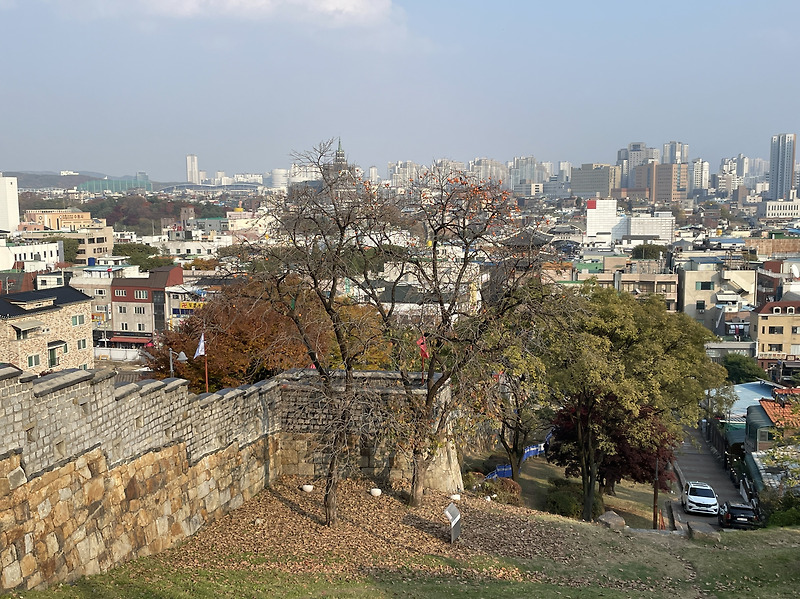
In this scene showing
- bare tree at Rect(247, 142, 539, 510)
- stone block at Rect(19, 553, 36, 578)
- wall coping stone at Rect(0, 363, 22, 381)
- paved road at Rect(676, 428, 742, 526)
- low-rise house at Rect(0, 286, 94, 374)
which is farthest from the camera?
low-rise house at Rect(0, 286, 94, 374)

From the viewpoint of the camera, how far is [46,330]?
37625 mm

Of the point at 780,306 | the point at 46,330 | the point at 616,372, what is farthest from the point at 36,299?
the point at 780,306

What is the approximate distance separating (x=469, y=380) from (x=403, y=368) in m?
1.22

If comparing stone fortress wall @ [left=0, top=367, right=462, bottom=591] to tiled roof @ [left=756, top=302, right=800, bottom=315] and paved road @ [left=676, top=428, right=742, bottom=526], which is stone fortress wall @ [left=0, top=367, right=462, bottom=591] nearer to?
paved road @ [left=676, top=428, right=742, bottom=526]

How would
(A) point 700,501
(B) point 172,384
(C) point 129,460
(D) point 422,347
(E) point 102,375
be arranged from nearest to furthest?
(E) point 102,375, (C) point 129,460, (B) point 172,384, (D) point 422,347, (A) point 700,501

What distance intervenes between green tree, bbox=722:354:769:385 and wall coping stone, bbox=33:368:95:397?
143 ft

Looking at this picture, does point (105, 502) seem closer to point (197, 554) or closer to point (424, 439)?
point (197, 554)

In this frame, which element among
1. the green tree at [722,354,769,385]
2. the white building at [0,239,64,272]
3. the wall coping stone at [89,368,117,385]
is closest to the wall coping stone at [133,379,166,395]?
the wall coping stone at [89,368,117,385]

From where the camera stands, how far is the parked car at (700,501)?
2475cm

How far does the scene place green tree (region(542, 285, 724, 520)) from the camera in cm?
1991

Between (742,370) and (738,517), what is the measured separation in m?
26.2

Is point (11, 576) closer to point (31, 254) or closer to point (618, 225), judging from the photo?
point (31, 254)

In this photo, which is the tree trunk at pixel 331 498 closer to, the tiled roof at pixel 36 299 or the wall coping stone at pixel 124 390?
the wall coping stone at pixel 124 390

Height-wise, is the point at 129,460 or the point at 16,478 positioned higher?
the point at 16,478
